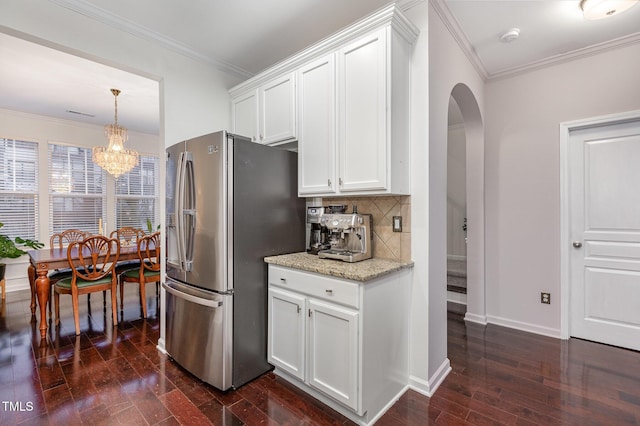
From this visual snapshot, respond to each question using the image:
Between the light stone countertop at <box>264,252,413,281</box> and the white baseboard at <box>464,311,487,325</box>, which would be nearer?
the light stone countertop at <box>264,252,413,281</box>

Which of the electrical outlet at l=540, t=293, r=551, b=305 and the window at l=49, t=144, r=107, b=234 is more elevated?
the window at l=49, t=144, r=107, b=234

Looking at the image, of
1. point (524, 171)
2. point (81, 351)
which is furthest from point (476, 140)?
point (81, 351)

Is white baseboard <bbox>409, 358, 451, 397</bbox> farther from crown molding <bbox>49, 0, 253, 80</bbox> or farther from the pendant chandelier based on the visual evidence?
the pendant chandelier

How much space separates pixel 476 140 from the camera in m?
3.28

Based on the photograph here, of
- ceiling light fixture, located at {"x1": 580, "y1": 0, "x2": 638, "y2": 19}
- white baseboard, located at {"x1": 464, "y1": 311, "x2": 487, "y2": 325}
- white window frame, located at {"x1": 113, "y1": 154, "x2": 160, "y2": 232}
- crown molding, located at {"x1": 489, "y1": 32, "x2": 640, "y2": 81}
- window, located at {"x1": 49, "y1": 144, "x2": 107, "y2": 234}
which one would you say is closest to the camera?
ceiling light fixture, located at {"x1": 580, "y1": 0, "x2": 638, "y2": 19}

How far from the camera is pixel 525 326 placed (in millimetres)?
3105

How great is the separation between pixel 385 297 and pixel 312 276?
482 millimetres

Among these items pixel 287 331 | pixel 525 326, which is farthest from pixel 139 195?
pixel 525 326

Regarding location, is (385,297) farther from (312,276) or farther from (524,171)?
(524,171)

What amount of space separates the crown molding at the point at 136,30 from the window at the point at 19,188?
384cm

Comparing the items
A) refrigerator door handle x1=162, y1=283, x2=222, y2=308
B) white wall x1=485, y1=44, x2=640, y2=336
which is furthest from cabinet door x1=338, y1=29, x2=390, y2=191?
white wall x1=485, y1=44, x2=640, y2=336

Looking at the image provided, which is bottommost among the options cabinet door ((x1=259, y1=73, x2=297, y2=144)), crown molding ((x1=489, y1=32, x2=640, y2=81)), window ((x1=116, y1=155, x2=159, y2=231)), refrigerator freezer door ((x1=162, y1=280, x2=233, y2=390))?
refrigerator freezer door ((x1=162, y1=280, x2=233, y2=390))

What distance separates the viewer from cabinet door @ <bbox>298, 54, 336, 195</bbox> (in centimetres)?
224

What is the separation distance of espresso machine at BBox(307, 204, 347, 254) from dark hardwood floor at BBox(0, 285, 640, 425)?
1.02 meters
